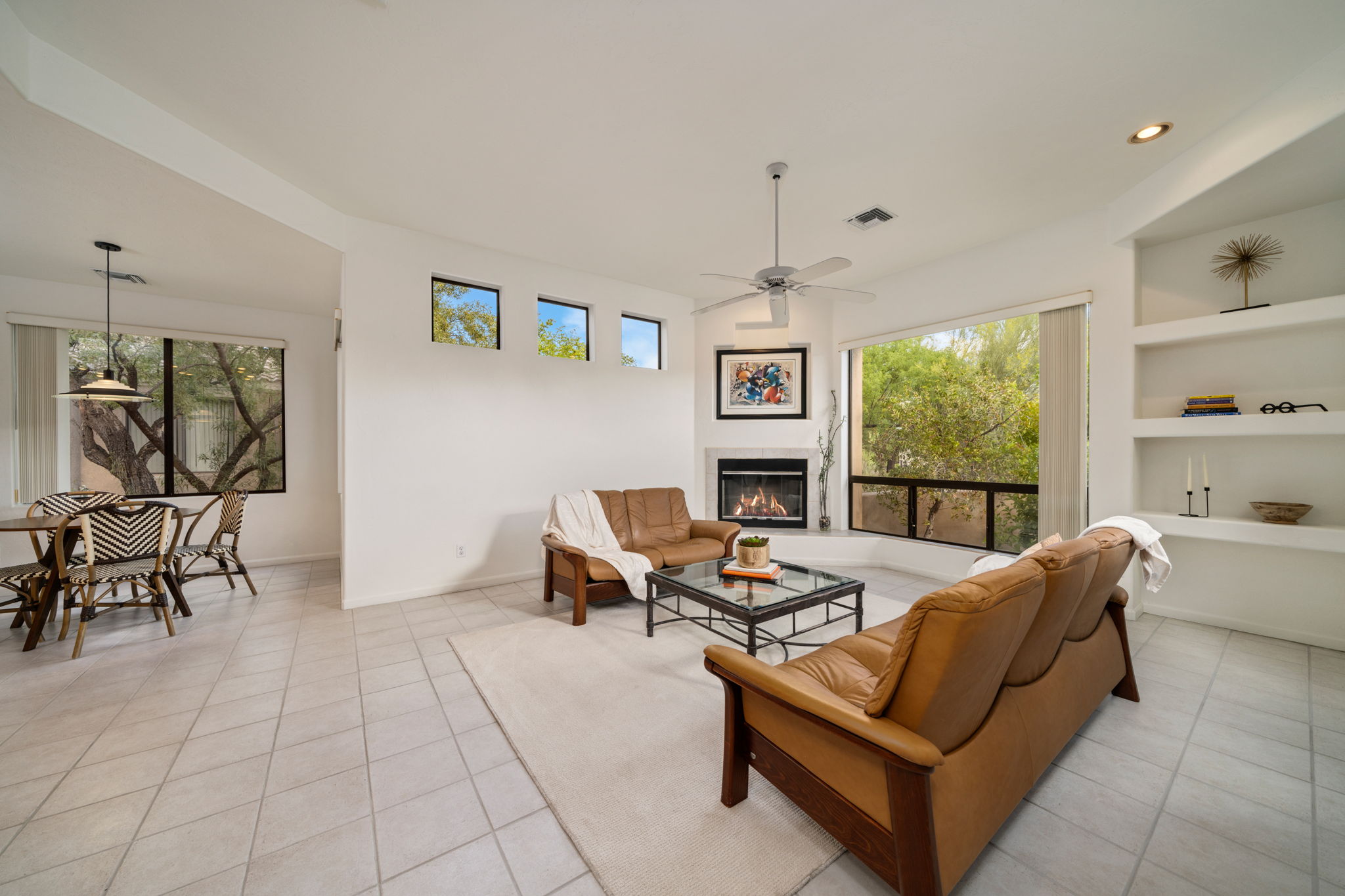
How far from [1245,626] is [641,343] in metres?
5.40

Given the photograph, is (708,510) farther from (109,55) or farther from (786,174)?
(109,55)

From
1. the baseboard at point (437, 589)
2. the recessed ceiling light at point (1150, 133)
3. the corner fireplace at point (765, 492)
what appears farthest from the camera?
the corner fireplace at point (765, 492)

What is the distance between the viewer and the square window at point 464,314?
14.6 ft

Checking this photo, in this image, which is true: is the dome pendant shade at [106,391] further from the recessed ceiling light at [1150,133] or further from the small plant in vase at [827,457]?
the recessed ceiling light at [1150,133]

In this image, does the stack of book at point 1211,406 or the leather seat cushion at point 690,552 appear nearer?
the stack of book at point 1211,406

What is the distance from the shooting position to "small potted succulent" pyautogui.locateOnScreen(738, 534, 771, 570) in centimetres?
321

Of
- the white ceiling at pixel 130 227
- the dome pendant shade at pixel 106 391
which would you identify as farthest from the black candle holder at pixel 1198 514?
the dome pendant shade at pixel 106 391

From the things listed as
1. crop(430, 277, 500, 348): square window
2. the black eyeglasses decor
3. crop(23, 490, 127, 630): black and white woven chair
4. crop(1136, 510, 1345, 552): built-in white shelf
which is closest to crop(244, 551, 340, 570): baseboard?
crop(23, 490, 127, 630): black and white woven chair

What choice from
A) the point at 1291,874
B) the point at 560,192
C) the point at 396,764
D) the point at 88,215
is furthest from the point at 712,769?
the point at 88,215

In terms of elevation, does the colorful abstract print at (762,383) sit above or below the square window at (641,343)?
below

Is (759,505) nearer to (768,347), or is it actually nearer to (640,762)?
(768,347)

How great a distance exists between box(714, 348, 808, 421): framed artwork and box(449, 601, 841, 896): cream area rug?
3.21 m

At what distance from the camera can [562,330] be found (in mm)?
5117

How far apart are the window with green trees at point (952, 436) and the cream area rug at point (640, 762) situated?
3007 mm
